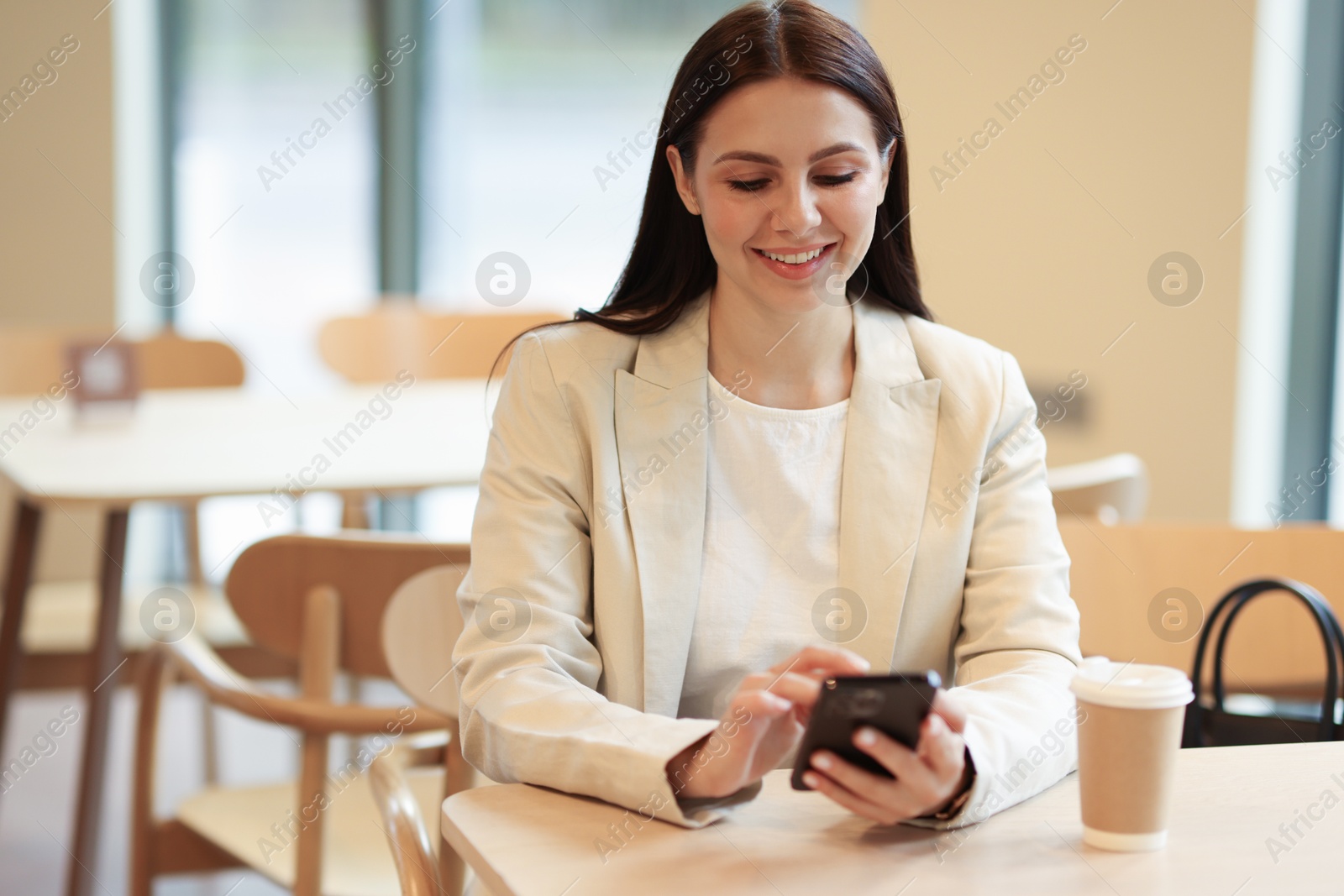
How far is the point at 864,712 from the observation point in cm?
106

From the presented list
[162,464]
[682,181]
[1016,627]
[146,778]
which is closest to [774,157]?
[682,181]

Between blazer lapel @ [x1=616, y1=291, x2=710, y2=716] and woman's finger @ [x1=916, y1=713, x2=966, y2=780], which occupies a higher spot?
blazer lapel @ [x1=616, y1=291, x2=710, y2=716]

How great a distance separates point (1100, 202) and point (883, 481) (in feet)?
7.02

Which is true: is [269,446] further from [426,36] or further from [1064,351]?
[426,36]

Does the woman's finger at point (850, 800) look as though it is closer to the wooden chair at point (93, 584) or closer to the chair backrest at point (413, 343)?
the wooden chair at point (93, 584)

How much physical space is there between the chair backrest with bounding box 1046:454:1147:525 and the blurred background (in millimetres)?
1012

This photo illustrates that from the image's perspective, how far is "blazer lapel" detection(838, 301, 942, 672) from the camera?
1545mm

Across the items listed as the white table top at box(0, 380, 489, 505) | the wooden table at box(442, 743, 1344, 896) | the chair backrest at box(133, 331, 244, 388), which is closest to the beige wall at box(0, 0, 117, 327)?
the chair backrest at box(133, 331, 244, 388)

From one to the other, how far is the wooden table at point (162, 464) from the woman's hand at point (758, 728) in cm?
141

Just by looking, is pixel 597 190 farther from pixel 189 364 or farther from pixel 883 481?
pixel 883 481

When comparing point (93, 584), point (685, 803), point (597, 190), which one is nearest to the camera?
point (685, 803)

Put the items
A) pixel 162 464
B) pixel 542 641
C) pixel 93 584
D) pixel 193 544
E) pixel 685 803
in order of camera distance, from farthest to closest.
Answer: pixel 93 584
pixel 193 544
pixel 162 464
pixel 542 641
pixel 685 803

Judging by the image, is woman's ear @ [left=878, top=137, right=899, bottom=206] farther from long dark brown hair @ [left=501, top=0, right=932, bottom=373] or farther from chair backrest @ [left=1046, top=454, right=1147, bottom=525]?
chair backrest @ [left=1046, top=454, right=1147, bottom=525]

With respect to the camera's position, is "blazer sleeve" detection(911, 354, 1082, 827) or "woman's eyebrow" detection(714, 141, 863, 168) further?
"woman's eyebrow" detection(714, 141, 863, 168)
